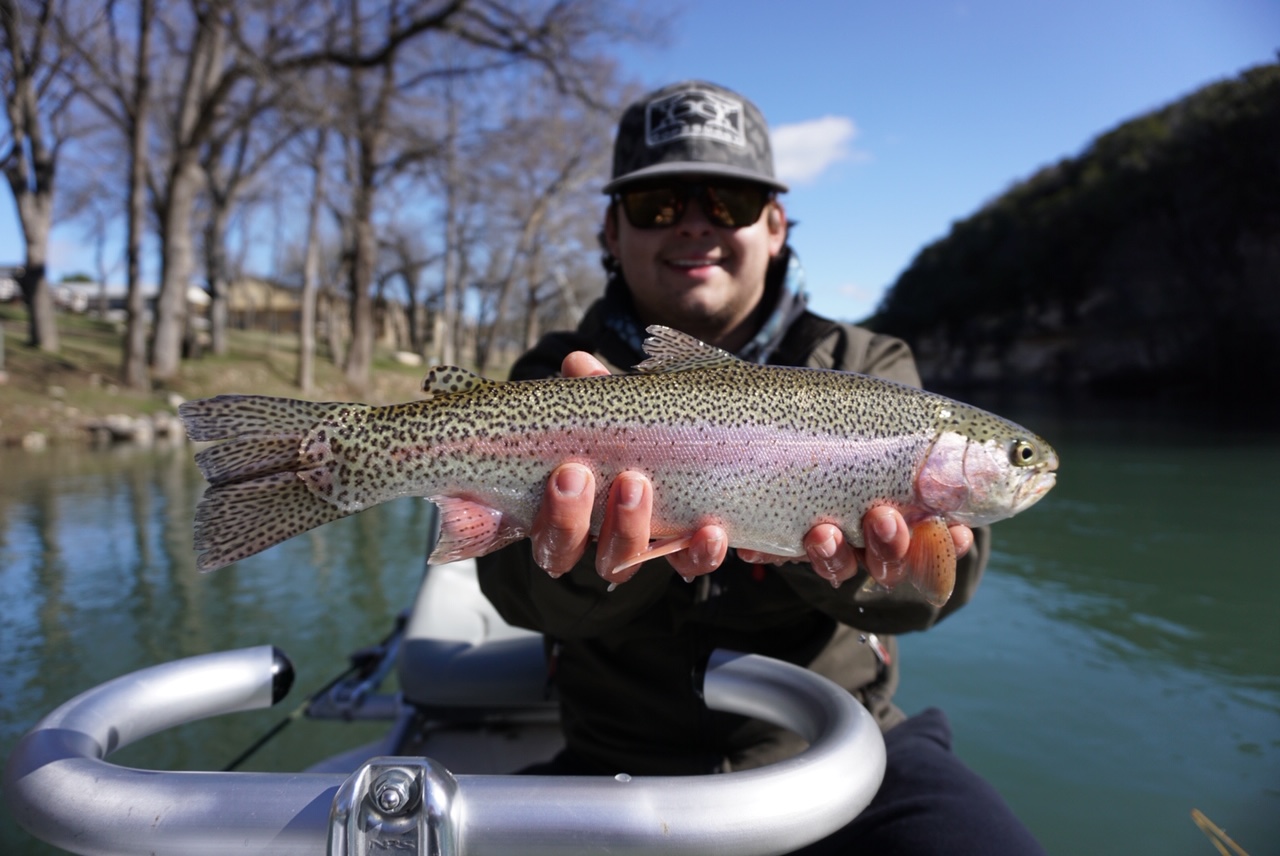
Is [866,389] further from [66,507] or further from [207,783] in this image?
[66,507]

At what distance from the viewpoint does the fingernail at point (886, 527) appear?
8.96 ft

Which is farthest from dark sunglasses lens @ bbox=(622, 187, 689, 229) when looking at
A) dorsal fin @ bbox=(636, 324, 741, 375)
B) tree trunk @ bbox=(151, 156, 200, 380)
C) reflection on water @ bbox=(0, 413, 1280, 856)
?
tree trunk @ bbox=(151, 156, 200, 380)

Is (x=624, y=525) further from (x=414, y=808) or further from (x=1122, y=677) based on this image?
(x=1122, y=677)

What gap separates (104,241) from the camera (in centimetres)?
6862

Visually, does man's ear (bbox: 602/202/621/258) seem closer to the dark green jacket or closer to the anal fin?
the dark green jacket

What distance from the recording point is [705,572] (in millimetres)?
2693

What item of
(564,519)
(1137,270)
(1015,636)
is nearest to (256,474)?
(564,519)

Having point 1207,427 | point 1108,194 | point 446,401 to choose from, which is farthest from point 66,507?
point 1108,194

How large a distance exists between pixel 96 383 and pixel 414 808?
2586cm

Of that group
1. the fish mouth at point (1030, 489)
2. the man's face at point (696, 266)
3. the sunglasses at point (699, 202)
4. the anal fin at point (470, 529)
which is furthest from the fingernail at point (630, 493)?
the sunglasses at point (699, 202)

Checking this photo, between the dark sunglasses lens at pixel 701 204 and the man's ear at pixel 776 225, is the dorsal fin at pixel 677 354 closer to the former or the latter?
the dark sunglasses lens at pixel 701 204

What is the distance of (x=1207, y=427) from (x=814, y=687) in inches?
1379

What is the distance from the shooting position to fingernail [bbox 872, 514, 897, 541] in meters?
2.73

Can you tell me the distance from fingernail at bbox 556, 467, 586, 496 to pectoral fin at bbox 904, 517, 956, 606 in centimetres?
116
